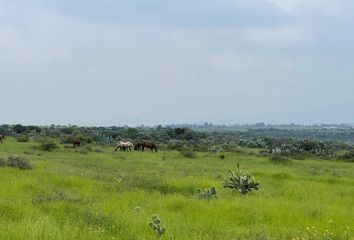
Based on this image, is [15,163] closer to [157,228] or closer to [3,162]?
[3,162]

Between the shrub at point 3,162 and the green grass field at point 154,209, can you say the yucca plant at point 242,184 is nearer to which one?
the green grass field at point 154,209

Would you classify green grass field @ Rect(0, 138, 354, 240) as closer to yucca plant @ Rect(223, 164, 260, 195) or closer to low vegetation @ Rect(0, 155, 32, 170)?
yucca plant @ Rect(223, 164, 260, 195)

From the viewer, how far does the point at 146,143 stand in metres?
46.6

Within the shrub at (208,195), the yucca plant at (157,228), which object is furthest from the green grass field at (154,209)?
the shrub at (208,195)

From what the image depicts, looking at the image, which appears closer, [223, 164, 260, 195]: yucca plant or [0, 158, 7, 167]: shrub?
[223, 164, 260, 195]: yucca plant

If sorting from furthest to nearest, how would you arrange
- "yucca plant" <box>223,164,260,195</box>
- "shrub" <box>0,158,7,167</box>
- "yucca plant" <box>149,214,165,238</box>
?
"shrub" <box>0,158,7,167</box> → "yucca plant" <box>223,164,260,195</box> → "yucca plant" <box>149,214,165,238</box>

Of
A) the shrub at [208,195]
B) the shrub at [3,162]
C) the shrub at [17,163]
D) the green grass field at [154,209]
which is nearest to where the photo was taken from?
the green grass field at [154,209]

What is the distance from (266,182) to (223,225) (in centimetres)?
1111

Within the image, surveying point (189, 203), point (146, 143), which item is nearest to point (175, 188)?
point (189, 203)

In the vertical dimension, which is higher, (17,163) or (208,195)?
(17,163)

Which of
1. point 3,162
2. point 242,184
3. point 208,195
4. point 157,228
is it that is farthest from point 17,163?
point 157,228

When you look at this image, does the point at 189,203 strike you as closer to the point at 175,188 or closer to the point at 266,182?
the point at 175,188

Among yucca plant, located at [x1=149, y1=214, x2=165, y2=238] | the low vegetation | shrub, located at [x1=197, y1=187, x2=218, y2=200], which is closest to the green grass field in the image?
yucca plant, located at [x1=149, y1=214, x2=165, y2=238]

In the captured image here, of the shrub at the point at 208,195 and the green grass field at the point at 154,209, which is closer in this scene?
the green grass field at the point at 154,209
